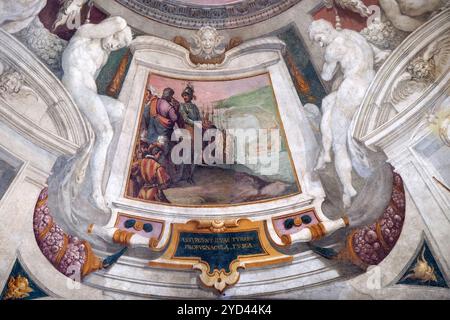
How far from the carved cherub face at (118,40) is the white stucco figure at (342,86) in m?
3.26

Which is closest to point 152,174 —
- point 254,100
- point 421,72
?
point 254,100

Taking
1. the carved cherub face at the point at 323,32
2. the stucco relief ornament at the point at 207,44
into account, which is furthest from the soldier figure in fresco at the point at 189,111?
the carved cherub face at the point at 323,32

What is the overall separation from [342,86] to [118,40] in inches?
160

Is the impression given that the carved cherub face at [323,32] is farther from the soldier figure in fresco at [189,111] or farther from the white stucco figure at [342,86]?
the soldier figure in fresco at [189,111]

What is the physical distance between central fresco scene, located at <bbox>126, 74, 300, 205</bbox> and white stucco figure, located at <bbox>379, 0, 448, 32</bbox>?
2.49m

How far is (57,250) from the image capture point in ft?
39.3

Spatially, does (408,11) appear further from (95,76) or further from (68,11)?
(68,11)

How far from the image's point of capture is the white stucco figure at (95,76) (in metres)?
12.5

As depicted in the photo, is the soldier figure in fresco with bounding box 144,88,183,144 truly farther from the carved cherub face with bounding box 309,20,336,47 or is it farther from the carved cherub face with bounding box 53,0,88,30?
the carved cherub face with bounding box 309,20,336,47

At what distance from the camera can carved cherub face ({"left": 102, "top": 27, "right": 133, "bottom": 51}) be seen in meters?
12.7

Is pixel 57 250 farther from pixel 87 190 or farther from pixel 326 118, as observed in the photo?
pixel 326 118

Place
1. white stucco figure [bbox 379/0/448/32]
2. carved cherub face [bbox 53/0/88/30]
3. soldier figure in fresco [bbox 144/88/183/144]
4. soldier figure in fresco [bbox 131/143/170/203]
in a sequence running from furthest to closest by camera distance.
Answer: soldier figure in fresco [bbox 144/88/183/144] → soldier figure in fresco [bbox 131/143/170/203] → carved cherub face [bbox 53/0/88/30] → white stucco figure [bbox 379/0/448/32]

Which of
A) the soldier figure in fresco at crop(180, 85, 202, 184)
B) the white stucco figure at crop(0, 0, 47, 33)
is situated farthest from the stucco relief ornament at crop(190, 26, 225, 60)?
the white stucco figure at crop(0, 0, 47, 33)
